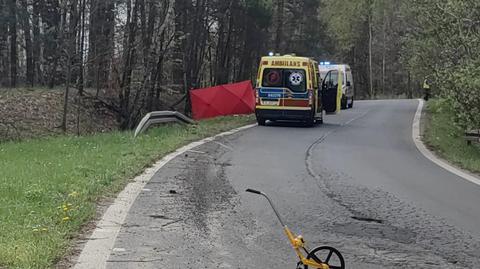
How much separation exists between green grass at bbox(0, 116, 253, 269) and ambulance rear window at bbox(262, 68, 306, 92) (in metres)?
6.15

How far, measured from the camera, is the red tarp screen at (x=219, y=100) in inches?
1071

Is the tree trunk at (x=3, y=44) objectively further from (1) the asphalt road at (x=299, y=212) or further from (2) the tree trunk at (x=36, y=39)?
(1) the asphalt road at (x=299, y=212)

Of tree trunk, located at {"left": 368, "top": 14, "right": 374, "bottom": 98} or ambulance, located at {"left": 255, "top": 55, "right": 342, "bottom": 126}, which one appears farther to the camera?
tree trunk, located at {"left": 368, "top": 14, "right": 374, "bottom": 98}

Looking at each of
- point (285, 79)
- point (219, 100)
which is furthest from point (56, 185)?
point (219, 100)

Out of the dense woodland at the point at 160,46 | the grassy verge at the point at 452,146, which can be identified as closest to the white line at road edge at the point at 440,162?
the grassy verge at the point at 452,146

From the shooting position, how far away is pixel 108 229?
21.8 feet

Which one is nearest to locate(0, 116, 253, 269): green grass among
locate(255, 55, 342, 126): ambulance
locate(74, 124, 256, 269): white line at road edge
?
locate(74, 124, 256, 269): white line at road edge

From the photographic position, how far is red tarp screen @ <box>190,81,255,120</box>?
27.2 m

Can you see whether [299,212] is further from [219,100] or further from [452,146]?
[219,100]

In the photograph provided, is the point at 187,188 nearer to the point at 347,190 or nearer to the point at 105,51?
the point at 347,190

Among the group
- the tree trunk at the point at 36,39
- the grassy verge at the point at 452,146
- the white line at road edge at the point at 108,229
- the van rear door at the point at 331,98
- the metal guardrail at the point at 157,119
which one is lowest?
the white line at road edge at the point at 108,229

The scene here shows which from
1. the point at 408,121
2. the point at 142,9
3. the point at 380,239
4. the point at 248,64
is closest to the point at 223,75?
the point at 248,64

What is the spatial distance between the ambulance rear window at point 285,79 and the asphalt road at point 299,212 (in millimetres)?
7809

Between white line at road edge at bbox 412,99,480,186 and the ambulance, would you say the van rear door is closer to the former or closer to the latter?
the ambulance
